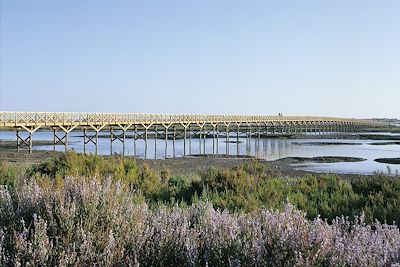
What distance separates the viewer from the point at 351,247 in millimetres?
3592

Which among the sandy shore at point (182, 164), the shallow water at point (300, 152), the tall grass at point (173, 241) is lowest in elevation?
the shallow water at point (300, 152)

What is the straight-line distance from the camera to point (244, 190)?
9.92 metres

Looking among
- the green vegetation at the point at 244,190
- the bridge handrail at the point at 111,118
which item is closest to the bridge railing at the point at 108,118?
the bridge handrail at the point at 111,118

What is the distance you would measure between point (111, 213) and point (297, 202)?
514 cm

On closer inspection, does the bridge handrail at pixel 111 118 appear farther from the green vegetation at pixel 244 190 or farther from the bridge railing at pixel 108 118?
the green vegetation at pixel 244 190

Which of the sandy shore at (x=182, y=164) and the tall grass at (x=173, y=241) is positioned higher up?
the tall grass at (x=173, y=241)

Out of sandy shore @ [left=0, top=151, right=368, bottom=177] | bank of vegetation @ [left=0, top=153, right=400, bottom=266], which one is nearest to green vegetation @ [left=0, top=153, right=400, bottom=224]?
bank of vegetation @ [left=0, top=153, right=400, bottom=266]

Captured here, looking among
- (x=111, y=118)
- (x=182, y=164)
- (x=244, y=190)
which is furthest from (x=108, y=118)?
(x=244, y=190)

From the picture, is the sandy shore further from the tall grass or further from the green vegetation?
the tall grass

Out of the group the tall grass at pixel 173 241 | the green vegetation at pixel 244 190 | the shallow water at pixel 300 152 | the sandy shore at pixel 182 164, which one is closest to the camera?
the tall grass at pixel 173 241

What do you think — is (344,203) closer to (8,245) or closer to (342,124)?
(8,245)

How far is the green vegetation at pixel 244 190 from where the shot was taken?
7.81 m

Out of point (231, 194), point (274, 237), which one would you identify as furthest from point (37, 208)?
point (231, 194)

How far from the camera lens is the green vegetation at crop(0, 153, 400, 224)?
7.81 metres
